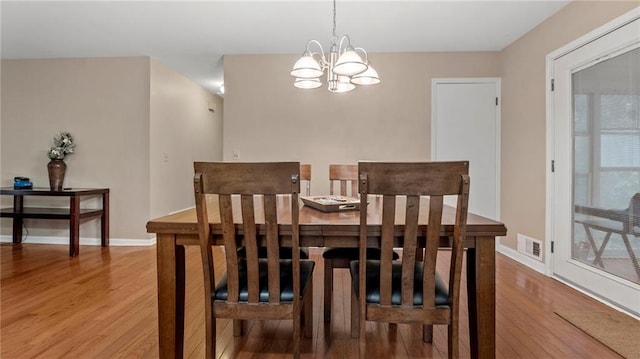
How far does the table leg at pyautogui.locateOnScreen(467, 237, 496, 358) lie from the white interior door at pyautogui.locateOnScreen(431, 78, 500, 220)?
8.44 feet

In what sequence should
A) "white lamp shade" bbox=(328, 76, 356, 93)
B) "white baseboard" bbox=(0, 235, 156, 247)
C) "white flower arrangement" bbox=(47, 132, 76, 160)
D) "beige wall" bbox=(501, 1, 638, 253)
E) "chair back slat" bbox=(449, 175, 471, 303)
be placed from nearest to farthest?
"chair back slat" bbox=(449, 175, 471, 303)
"white lamp shade" bbox=(328, 76, 356, 93)
"beige wall" bbox=(501, 1, 638, 253)
"white flower arrangement" bbox=(47, 132, 76, 160)
"white baseboard" bbox=(0, 235, 156, 247)

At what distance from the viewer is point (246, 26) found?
120 inches

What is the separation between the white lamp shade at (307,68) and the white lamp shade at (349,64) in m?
0.13

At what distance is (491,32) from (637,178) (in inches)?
73.2

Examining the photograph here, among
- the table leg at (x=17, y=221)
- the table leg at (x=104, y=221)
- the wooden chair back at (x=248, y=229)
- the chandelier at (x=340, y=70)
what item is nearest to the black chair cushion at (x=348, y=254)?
the wooden chair back at (x=248, y=229)

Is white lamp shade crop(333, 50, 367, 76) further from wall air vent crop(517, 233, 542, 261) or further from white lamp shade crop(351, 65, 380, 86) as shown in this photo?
wall air vent crop(517, 233, 542, 261)

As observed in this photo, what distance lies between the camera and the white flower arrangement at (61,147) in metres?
3.72

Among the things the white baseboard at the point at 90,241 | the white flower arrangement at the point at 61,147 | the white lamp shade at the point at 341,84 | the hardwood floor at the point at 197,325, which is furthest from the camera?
the white baseboard at the point at 90,241

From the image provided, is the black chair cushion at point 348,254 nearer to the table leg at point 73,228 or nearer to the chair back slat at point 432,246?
the chair back slat at point 432,246

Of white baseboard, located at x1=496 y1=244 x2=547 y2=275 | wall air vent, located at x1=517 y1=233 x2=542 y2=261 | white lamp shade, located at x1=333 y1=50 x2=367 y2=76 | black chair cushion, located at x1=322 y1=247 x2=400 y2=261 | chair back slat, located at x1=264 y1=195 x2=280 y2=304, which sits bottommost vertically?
white baseboard, located at x1=496 y1=244 x2=547 y2=275

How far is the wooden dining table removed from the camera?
1287 mm

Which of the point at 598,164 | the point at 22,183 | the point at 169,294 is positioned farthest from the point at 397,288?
the point at 22,183

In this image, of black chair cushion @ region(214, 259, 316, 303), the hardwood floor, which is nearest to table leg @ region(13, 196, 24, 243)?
the hardwood floor

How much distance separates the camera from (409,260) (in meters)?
1.24
